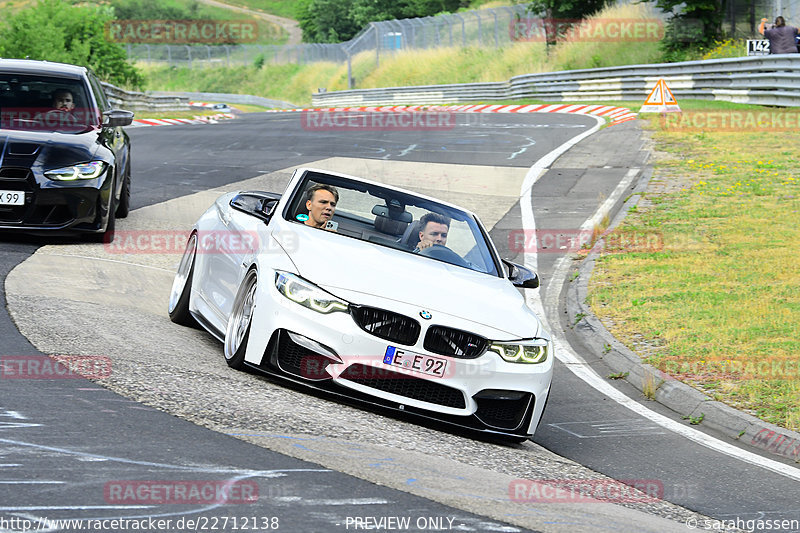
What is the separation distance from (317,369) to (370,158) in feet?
56.1

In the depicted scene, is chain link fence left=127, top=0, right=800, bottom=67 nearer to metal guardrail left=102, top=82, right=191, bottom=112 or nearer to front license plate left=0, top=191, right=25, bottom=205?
metal guardrail left=102, top=82, right=191, bottom=112

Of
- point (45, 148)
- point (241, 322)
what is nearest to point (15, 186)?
point (45, 148)

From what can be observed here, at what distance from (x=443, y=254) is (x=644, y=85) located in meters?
29.1

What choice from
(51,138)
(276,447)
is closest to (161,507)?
(276,447)

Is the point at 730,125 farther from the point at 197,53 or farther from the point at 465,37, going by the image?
the point at 197,53

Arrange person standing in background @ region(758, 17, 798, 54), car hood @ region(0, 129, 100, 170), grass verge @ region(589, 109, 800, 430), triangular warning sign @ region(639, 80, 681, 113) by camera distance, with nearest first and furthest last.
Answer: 1. grass verge @ region(589, 109, 800, 430)
2. car hood @ region(0, 129, 100, 170)
3. triangular warning sign @ region(639, 80, 681, 113)
4. person standing in background @ region(758, 17, 798, 54)

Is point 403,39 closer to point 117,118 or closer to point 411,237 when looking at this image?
point 117,118

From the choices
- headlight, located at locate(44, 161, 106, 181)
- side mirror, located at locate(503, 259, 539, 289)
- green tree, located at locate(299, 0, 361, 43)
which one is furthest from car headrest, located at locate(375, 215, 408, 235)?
green tree, located at locate(299, 0, 361, 43)

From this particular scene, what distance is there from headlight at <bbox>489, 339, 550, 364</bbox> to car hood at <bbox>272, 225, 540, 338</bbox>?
7 centimetres

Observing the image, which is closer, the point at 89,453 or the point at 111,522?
the point at 111,522

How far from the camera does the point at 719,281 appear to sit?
12.0 metres

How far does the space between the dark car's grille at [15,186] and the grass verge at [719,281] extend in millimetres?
6006

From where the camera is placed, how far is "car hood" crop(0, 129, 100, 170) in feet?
36.1

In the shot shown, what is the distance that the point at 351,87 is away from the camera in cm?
7038
